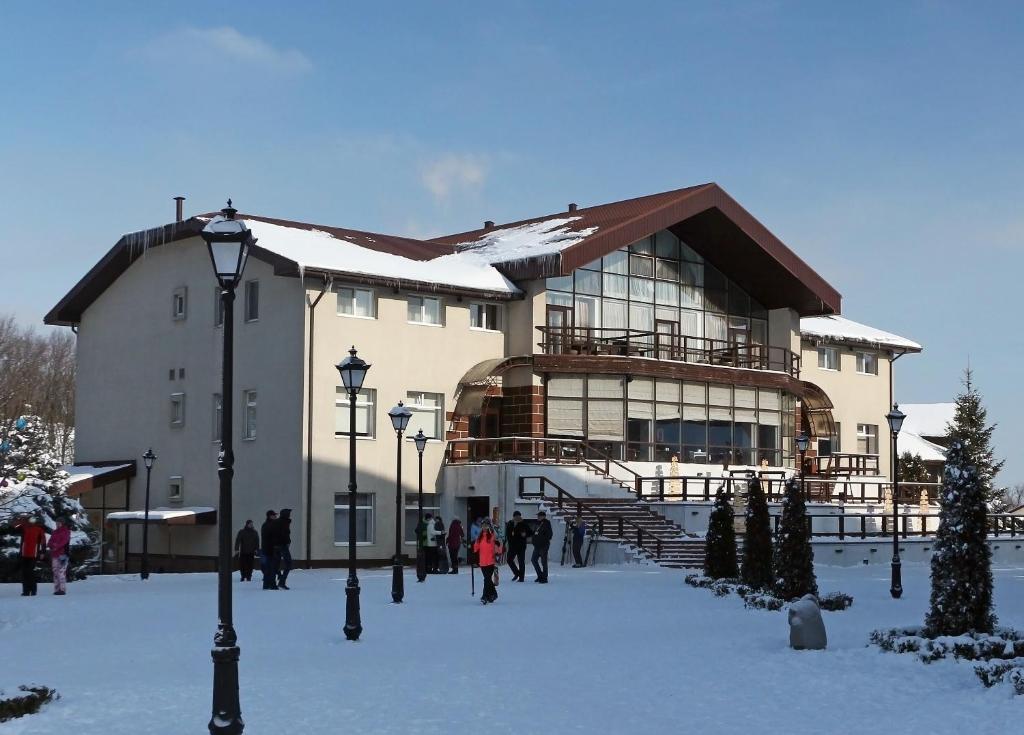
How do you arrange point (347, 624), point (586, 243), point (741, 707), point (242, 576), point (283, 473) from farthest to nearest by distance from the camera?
1. point (586, 243)
2. point (283, 473)
3. point (242, 576)
4. point (347, 624)
5. point (741, 707)

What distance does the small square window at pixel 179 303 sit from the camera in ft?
152

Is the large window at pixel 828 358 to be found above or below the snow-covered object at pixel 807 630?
above

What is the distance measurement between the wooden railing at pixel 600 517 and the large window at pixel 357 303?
653 cm

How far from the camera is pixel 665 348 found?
4812cm

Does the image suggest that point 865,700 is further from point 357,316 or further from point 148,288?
point 148,288

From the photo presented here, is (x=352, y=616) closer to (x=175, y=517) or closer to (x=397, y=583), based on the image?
(x=397, y=583)

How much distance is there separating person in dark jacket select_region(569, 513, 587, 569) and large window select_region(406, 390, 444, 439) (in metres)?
7.05

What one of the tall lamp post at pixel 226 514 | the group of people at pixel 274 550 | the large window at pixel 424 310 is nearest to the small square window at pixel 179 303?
the large window at pixel 424 310

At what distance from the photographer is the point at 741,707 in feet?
44.6

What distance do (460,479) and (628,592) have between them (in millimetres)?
14742

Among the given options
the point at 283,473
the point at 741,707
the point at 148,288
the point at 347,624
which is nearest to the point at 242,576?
the point at 283,473

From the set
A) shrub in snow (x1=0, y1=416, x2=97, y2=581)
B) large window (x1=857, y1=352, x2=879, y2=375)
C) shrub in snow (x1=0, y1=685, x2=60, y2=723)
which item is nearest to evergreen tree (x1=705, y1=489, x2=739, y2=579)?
shrub in snow (x1=0, y1=416, x2=97, y2=581)

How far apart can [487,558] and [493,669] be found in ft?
30.7

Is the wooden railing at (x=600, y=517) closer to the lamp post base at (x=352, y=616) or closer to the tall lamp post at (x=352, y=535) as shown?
the tall lamp post at (x=352, y=535)
